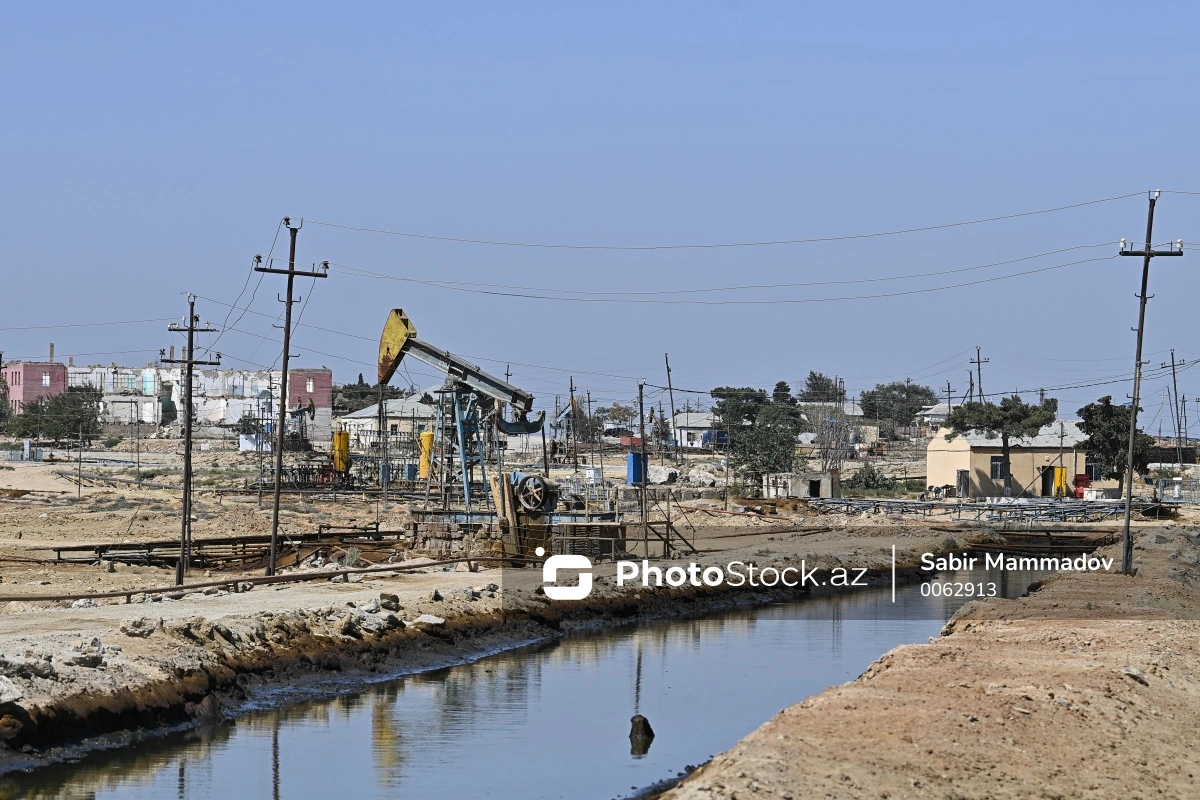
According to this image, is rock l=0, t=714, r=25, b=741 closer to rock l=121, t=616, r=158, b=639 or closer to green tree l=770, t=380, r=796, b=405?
rock l=121, t=616, r=158, b=639

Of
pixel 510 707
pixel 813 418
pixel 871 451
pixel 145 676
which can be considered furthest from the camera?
pixel 813 418

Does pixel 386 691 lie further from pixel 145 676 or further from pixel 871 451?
pixel 871 451

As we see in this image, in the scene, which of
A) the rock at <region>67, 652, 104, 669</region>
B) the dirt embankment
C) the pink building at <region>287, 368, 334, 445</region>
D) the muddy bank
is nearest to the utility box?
the muddy bank

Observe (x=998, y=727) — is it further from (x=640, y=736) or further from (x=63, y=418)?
(x=63, y=418)

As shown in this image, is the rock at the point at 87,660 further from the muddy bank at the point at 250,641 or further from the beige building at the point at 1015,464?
the beige building at the point at 1015,464

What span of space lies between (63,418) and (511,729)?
103 m

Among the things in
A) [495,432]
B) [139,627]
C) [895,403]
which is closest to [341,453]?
[495,432]

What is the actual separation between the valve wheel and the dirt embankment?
2082cm

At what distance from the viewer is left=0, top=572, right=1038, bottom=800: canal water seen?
18.5 metres

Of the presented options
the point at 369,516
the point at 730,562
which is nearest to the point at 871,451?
the point at 369,516

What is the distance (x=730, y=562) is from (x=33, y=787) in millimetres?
32076

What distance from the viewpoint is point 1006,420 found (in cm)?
8056

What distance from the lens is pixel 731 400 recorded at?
5694 inches

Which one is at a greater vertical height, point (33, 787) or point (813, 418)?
point (813, 418)
